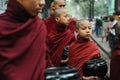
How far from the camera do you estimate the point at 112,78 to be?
3.59 metres

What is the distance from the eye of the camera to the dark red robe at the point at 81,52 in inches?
144

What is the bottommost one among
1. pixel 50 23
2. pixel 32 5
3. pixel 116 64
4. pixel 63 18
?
pixel 116 64

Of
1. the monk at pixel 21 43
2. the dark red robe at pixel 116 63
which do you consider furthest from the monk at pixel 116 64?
the monk at pixel 21 43

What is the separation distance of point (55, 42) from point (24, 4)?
1.90 metres

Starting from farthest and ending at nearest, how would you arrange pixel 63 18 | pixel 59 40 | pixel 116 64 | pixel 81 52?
pixel 59 40, pixel 63 18, pixel 81 52, pixel 116 64

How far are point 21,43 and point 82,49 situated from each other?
4.57 feet

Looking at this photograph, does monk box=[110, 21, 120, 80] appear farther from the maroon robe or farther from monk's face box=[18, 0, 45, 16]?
the maroon robe

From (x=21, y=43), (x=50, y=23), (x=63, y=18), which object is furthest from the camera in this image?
(x=50, y=23)

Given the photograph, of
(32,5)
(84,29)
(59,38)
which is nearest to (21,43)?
(32,5)

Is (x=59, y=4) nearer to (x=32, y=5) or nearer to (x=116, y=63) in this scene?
(x=116, y=63)

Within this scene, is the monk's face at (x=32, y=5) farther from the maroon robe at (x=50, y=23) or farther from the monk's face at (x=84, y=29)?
the maroon robe at (x=50, y=23)

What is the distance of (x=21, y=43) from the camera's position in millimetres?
2453

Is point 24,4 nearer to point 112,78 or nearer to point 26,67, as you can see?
point 26,67

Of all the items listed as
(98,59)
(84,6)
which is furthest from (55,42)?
(84,6)
